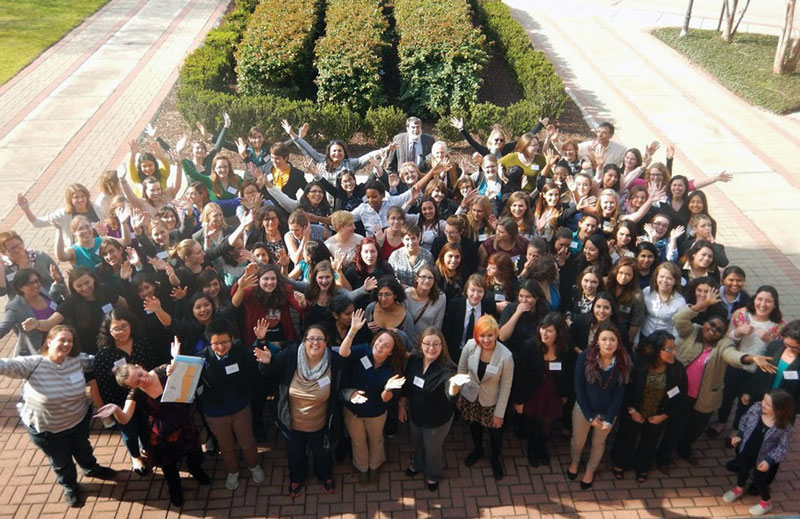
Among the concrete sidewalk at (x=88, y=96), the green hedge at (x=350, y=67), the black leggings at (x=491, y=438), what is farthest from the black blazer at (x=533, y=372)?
the concrete sidewalk at (x=88, y=96)

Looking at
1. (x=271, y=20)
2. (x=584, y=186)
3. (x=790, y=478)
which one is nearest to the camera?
(x=790, y=478)

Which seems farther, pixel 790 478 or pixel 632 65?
pixel 632 65

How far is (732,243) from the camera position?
1066cm

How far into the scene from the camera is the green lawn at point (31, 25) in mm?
18964

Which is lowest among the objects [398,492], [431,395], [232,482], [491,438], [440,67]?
[398,492]

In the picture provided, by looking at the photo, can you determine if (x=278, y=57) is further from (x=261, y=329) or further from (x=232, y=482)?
(x=232, y=482)

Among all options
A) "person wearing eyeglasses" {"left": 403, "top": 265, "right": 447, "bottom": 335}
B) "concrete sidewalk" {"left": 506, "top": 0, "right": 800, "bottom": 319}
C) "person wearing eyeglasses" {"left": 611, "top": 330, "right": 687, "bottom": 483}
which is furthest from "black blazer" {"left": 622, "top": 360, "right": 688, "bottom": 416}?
"concrete sidewalk" {"left": 506, "top": 0, "right": 800, "bottom": 319}

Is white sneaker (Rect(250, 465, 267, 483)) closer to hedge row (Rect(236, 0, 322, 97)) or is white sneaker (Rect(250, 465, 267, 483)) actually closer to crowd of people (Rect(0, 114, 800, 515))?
crowd of people (Rect(0, 114, 800, 515))

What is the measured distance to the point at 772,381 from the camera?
573cm

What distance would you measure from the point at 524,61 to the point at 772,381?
39.4ft

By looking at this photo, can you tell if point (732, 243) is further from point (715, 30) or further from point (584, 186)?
point (715, 30)

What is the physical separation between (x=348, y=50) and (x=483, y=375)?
1037 centimetres

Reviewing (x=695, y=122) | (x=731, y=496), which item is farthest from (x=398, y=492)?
(x=695, y=122)

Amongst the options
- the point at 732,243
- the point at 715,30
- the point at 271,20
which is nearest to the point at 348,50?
the point at 271,20
